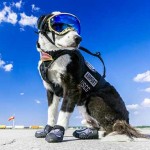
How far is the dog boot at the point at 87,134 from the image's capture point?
6.82 m

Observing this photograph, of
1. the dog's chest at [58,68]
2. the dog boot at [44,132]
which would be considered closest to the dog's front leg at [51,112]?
the dog boot at [44,132]

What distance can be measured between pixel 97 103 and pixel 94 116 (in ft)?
0.86

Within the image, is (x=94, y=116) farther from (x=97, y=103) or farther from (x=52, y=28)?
(x=52, y=28)

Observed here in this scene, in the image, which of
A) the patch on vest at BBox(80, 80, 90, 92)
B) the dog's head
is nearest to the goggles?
the dog's head

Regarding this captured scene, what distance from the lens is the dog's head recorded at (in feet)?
22.0

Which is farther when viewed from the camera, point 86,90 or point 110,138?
point 86,90

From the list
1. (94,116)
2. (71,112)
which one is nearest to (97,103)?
(94,116)

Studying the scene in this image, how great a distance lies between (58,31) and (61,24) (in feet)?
0.57

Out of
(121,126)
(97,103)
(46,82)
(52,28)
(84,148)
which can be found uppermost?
(52,28)

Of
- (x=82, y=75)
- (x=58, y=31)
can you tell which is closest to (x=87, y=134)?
(x=82, y=75)

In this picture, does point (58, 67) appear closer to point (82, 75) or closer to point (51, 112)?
point (82, 75)

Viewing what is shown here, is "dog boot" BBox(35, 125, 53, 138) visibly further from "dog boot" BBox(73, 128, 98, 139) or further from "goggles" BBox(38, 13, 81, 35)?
"goggles" BBox(38, 13, 81, 35)

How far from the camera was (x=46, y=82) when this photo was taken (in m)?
7.24

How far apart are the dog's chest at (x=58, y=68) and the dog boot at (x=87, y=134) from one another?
1008mm
